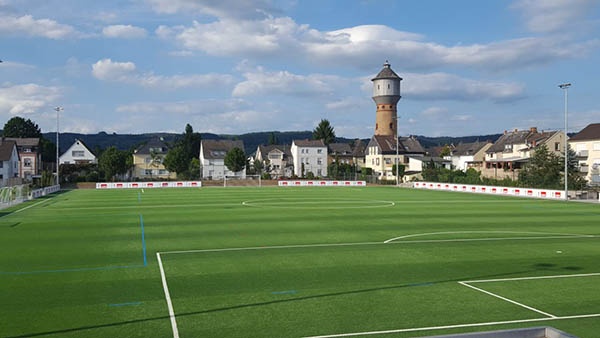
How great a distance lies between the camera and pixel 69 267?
17109 millimetres

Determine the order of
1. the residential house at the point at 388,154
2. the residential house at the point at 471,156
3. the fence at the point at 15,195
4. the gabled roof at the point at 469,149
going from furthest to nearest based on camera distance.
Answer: the gabled roof at the point at 469,149, the residential house at the point at 388,154, the residential house at the point at 471,156, the fence at the point at 15,195

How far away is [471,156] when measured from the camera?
11200 cm

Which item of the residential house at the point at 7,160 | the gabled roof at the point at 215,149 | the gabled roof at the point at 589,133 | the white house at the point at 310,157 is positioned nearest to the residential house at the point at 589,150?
the gabled roof at the point at 589,133

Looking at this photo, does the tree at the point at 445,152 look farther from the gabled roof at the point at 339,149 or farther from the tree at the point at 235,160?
the tree at the point at 235,160

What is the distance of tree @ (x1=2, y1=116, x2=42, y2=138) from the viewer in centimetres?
12925

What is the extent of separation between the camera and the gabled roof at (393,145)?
367 feet

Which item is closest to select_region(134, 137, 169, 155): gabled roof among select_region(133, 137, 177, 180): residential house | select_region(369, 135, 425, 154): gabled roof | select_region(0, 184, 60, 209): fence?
select_region(133, 137, 177, 180): residential house

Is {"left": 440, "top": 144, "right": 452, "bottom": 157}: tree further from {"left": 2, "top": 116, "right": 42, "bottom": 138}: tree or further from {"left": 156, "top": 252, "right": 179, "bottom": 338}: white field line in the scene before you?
{"left": 156, "top": 252, "right": 179, "bottom": 338}: white field line

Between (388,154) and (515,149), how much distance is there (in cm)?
2716

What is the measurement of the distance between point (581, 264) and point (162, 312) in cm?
1462

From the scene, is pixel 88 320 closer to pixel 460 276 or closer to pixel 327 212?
pixel 460 276

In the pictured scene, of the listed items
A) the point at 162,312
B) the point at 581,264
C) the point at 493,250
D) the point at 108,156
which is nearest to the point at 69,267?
the point at 162,312

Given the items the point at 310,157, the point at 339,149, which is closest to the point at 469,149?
the point at 310,157

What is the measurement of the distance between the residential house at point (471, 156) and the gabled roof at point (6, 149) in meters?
89.7
